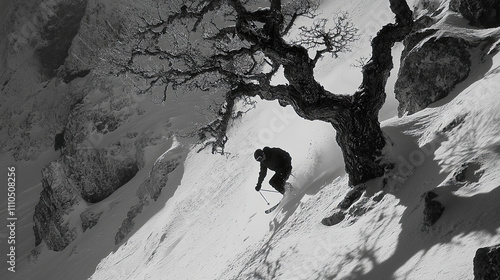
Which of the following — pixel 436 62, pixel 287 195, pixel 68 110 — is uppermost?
pixel 68 110

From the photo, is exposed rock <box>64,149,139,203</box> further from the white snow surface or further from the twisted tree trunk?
the twisted tree trunk

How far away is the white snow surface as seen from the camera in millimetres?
5516

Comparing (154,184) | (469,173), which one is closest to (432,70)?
(469,173)

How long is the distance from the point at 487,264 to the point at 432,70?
680 centimetres

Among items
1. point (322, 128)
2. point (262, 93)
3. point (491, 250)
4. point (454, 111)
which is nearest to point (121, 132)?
point (322, 128)

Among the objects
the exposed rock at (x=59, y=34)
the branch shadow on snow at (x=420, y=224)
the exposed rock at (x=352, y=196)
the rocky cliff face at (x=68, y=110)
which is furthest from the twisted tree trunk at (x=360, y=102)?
the exposed rock at (x=59, y=34)

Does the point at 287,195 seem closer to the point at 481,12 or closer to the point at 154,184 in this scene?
the point at 481,12

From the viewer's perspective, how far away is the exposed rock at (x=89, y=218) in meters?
30.9

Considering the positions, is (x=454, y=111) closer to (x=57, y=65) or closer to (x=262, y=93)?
(x=262, y=93)

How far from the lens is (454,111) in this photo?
8109 mm

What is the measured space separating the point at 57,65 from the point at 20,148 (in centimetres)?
1039

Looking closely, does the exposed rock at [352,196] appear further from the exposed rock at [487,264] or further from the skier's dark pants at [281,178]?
the exposed rock at [487,264]

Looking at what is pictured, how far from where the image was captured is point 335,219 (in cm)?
807

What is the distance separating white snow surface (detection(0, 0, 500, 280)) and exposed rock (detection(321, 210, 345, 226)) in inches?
7.2
